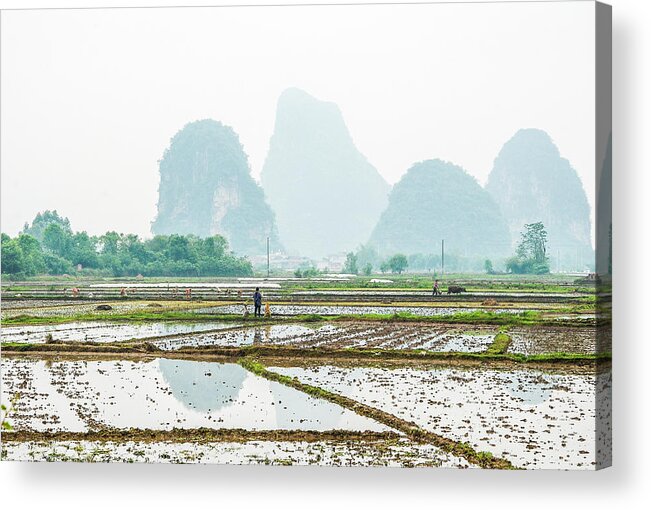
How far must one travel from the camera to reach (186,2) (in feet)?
23.5

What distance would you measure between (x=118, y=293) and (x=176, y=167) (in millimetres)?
4852

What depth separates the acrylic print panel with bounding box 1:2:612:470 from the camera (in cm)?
668

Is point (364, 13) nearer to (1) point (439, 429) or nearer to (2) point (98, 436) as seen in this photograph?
(1) point (439, 429)

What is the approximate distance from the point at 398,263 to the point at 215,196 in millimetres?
4940

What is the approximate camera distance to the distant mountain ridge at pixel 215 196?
1386cm

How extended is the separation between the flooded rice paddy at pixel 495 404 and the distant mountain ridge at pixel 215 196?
4.46 metres

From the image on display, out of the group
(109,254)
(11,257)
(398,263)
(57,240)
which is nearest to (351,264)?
(398,263)

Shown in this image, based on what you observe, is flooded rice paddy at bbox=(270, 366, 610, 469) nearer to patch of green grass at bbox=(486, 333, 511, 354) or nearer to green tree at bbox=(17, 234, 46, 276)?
patch of green grass at bbox=(486, 333, 511, 354)

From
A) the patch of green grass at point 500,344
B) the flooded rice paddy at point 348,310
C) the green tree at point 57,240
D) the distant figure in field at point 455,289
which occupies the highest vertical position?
the green tree at point 57,240

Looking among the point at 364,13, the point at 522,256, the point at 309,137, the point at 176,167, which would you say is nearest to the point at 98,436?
the point at 364,13

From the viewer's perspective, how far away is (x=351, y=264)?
18812 millimetres

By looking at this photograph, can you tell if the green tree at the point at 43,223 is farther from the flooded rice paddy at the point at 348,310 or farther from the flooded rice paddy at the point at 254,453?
the flooded rice paddy at the point at 348,310

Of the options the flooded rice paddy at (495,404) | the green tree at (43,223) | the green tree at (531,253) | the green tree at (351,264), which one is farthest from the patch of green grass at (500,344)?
the green tree at (351,264)

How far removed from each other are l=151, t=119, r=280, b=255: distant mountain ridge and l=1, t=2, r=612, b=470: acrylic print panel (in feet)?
1.52
